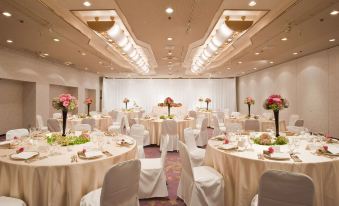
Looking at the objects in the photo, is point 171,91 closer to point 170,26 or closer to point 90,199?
point 170,26

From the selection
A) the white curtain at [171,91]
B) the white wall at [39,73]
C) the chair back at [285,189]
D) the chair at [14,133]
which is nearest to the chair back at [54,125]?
the chair at [14,133]

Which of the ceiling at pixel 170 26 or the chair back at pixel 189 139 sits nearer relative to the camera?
the ceiling at pixel 170 26

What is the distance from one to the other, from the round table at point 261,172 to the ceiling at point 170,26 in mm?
2814

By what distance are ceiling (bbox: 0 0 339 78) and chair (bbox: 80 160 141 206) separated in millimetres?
3032

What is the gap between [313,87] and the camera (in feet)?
27.8

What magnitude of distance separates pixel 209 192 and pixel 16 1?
4.57 meters

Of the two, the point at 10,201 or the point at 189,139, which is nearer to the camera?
the point at 10,201

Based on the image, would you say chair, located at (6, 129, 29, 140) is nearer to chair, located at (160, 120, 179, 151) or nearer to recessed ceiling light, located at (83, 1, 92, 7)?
recessed ceiling light, located at (83, 1, 92, 7)

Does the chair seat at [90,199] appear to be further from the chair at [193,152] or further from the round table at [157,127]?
the round table at [157,127]

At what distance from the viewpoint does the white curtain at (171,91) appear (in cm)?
1641

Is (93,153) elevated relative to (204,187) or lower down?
elevated

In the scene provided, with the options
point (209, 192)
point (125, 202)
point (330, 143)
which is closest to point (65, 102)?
point (125, 202)

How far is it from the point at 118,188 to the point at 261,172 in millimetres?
1655

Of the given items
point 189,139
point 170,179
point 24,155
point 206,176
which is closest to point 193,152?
point 189,139
